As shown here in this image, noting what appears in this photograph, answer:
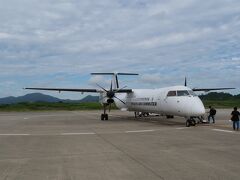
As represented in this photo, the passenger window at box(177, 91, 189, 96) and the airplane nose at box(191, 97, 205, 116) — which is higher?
the passenger window at box(177, 91, 189, 96)

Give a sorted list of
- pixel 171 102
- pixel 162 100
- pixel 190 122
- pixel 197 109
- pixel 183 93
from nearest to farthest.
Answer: pixel 197 109, pixel 190 122, pixel 183 93, pixel 171 102, pixel 162 100

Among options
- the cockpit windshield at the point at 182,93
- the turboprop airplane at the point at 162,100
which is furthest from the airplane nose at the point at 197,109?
the cockpit windshield at the point at 182,93

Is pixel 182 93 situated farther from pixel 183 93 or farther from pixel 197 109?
pixel 197 109

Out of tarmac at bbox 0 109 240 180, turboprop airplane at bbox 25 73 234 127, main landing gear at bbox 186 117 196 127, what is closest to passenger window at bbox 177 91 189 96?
turboprop airplane at bbox 25 73 234 127

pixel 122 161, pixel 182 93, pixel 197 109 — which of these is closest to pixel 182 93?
pixel 182 93

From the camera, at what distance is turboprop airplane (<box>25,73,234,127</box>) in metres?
22.9

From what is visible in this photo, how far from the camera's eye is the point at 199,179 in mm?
7570

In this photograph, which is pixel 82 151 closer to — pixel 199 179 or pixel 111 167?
pixel 111 167

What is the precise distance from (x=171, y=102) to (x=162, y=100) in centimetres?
177

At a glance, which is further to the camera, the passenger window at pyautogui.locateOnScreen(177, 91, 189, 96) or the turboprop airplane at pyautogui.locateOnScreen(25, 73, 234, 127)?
the passenger window at pyautogui.locateOnScreen(177, 91, 189, 96)

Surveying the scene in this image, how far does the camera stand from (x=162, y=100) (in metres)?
26.6

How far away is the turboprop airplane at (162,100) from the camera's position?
2288cm

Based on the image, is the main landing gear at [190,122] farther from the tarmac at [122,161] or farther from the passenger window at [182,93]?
the tarmac at [122,161]

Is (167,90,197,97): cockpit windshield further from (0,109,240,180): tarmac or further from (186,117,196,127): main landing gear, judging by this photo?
(0,109,240,180): tarmac
